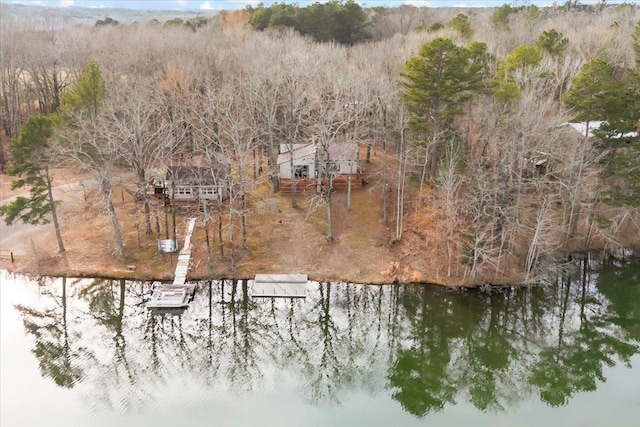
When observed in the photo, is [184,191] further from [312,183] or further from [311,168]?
[311,168]

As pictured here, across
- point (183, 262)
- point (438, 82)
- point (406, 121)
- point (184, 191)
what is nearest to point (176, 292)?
point (183, 262)

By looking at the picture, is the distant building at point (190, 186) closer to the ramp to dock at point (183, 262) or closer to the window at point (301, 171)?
Result: the ramp to dock at point (183, 262)

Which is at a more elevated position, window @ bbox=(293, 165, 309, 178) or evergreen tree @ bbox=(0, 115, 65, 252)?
evergreen tree @ bbox=(0, 115, 65, 252)

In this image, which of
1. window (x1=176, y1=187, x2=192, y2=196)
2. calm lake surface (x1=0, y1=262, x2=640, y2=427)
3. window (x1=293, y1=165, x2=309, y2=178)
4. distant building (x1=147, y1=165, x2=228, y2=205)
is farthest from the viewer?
window (x1=293, y1=165, x2=309, y2=178)

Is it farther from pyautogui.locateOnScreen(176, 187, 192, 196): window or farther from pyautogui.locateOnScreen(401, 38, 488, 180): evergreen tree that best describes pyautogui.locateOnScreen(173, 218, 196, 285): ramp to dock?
pyautogui.locateOnScreen(401, 38, 488, 180): evergreen tree

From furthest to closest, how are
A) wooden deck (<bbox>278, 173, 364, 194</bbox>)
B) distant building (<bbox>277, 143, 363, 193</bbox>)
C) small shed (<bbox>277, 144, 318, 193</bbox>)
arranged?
wooden deck (<bbox>278, 173, 364, 194</bbox>) → small shed (<bbox>277, 144, 318, 193</bbox>) → distant building (<bbox>277, 143, 363, 193</bbox>)

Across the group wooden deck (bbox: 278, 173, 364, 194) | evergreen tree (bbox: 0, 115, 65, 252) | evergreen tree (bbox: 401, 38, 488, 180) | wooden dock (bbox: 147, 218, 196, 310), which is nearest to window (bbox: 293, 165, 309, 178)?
wooden deck (bbox: 278, 173, 364, 194)

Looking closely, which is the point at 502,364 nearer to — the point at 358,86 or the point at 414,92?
the point at 414,92

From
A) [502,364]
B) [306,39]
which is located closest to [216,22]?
[306,39]
